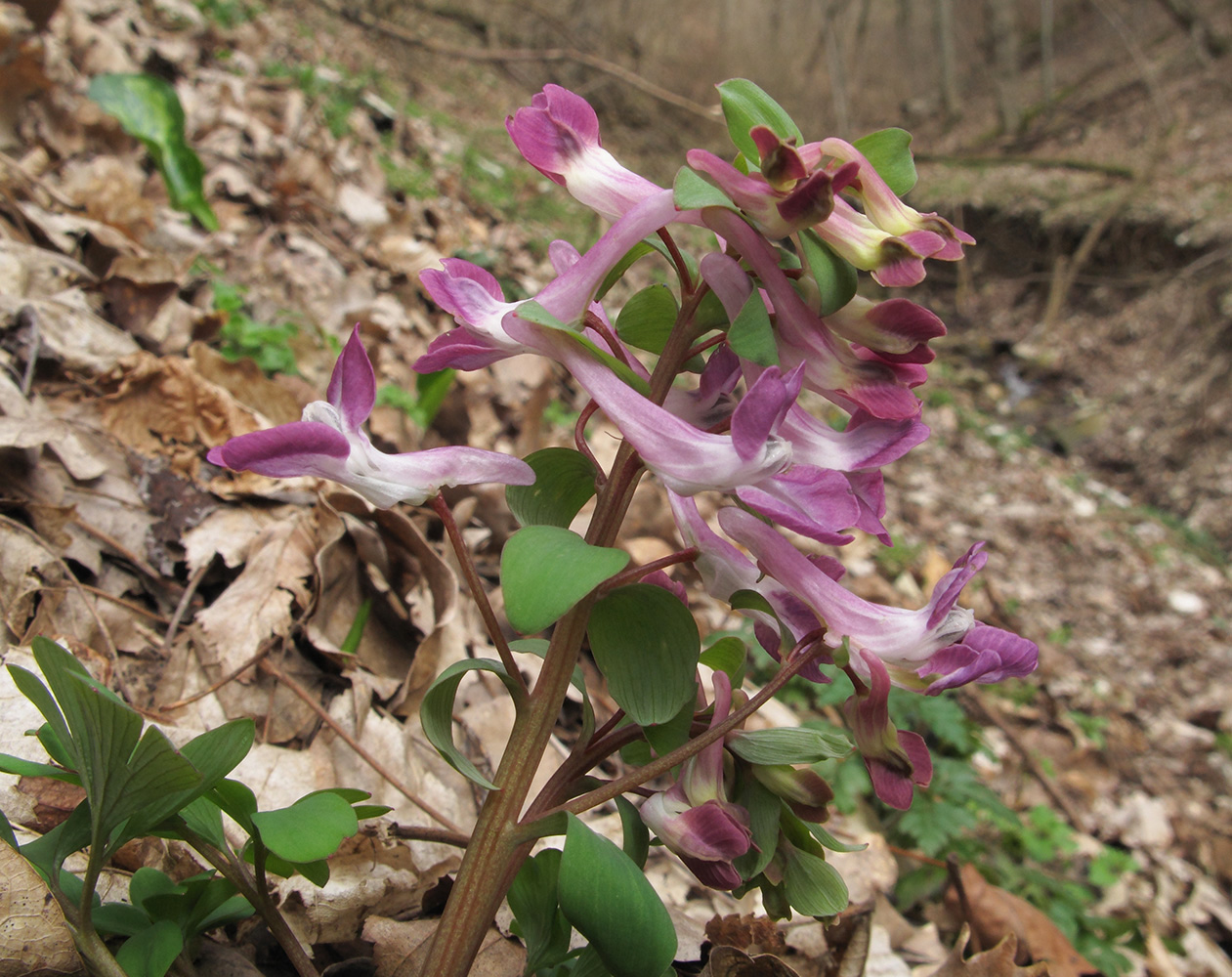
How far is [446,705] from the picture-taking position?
2.86 ft

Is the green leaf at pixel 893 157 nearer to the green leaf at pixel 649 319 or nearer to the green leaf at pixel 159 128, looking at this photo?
the green leaf at pixel 649 319

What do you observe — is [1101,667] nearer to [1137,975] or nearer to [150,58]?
[1137,975]

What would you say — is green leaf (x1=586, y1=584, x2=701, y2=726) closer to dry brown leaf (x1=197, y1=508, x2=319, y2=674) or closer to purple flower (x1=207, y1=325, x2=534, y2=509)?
purple flower (x1=207, y1=325, x2=534, y2=509)

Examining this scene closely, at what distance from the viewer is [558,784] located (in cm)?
86

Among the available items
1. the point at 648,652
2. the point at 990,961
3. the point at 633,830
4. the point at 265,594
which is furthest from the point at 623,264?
the point at 990,961

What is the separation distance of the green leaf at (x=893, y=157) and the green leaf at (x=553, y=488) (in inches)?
18.3

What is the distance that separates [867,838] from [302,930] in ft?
4.76

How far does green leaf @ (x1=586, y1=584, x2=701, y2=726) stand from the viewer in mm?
779

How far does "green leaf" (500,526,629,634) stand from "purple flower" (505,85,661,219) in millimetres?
386

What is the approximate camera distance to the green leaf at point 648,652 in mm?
779

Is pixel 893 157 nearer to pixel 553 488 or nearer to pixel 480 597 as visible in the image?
pixel 553 488

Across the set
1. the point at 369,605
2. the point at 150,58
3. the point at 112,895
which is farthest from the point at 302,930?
the point at 150,58

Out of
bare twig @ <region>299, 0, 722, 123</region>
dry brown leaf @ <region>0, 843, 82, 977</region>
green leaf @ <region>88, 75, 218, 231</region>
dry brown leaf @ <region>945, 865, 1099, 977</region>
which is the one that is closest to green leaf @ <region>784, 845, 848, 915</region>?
dry brown leaf @ <region>0, 843, 82, 977</region>

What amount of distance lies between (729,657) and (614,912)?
13.8 inches
